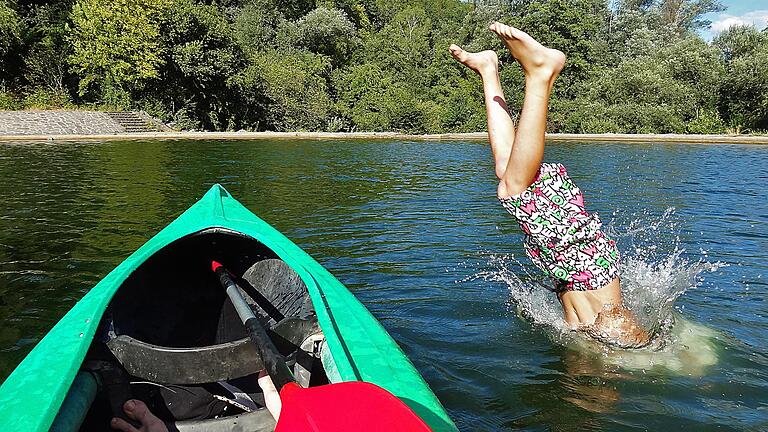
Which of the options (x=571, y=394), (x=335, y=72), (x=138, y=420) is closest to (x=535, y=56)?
(x=571, y=394)

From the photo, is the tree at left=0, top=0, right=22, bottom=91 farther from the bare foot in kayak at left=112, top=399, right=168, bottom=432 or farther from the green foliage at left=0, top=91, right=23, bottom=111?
the bare foot in kayak at left=112, top=399, right=168, bottom=432

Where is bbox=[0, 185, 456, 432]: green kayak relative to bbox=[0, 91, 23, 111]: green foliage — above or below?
below

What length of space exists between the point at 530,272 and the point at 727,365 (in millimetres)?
2331

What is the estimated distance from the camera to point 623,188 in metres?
12.3

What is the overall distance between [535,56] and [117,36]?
30.2 m

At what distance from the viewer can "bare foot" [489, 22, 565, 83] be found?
3158 millimetres

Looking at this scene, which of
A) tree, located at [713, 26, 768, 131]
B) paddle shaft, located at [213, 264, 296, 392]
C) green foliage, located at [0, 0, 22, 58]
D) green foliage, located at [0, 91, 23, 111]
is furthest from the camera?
tree, located at [713, 26, 768, 131]

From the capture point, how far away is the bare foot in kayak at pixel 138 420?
2635 mm

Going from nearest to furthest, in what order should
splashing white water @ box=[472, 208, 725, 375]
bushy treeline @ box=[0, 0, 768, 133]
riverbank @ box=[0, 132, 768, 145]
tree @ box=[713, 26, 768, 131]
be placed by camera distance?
splashing white water @ box=[472, 208, 725, 375], riverbank @ box=[0, 132, 768, 145], bushy treeline @ box=[0, 0, 768, 133], tree @ box=[713, 26, 768, 131]

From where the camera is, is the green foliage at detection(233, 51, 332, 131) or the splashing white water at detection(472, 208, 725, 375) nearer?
the splashing white water at detection(472, 208, 725, 375)

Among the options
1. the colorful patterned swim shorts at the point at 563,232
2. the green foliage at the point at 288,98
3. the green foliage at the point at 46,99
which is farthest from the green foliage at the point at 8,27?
the colorful patterned swim shorts at the point at 563,232

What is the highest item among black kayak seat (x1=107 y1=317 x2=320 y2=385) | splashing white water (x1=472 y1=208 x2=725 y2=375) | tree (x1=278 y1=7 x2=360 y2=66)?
tree (x1=278 y1=7 x2=360 y2=66)

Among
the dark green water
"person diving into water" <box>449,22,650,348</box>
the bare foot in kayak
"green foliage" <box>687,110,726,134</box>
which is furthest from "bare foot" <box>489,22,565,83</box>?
"green foliage" <box>687,110,726,134</box>

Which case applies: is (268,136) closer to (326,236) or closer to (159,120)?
(159,120)
